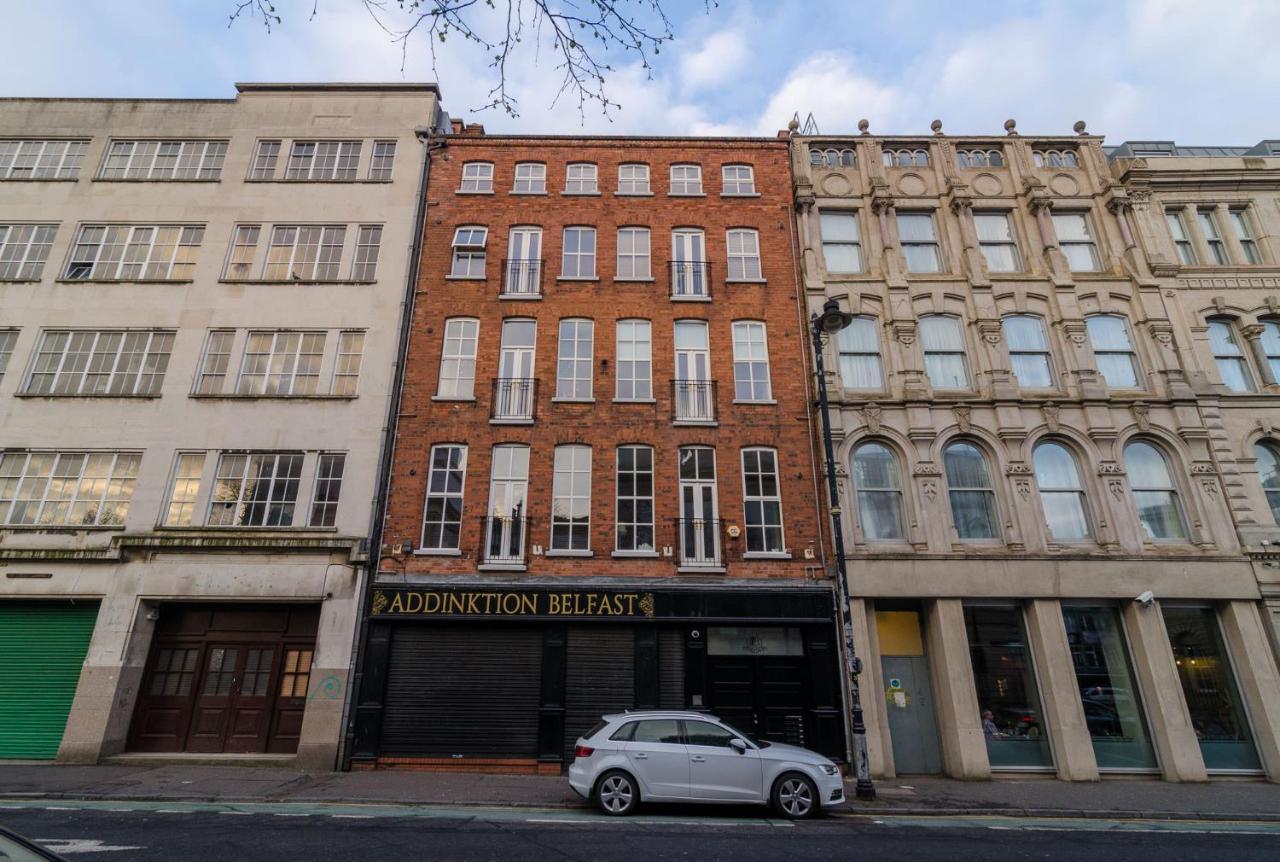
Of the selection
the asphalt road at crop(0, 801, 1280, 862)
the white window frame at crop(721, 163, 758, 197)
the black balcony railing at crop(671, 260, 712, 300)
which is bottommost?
the asphalt road at crop(0, 801, 1280, 862)

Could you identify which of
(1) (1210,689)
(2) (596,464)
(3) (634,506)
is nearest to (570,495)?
(2) (596,464)

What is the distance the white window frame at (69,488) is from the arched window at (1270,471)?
1115 inches

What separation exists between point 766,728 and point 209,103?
2451 cm

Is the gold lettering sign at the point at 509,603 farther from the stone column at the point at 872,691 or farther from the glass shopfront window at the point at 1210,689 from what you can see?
the glass shopfront window at the point at 1210,689

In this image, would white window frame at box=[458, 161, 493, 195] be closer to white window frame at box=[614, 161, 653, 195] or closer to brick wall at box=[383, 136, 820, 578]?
brick wall at box=[383, 136, 820, 578]

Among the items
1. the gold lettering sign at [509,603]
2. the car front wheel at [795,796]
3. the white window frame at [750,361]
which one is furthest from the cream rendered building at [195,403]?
the car front wheel at [795,796]

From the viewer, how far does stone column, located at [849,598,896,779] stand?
13.0 metres

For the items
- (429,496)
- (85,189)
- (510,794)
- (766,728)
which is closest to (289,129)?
(85,189)

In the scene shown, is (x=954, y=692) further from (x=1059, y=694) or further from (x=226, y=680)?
(x=226, y=680)

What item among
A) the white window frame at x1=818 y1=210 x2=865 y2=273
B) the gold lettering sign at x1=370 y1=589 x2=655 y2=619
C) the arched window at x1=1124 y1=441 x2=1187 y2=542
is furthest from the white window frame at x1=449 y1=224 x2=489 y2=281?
the arched window at x1=1124 y1=441 x2=1187 y2=542

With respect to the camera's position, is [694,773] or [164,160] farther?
[164,160]

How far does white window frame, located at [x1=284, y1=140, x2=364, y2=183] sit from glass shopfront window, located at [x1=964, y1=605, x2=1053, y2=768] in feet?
70.3

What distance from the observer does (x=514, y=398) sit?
16281mm

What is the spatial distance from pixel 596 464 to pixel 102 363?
45.3ft
